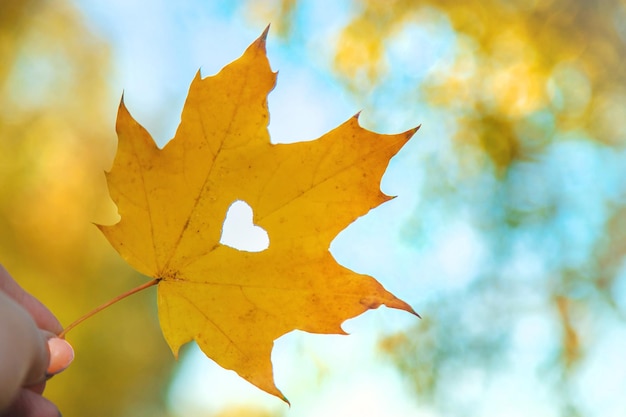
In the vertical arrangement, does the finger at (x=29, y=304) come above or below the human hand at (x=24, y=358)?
above

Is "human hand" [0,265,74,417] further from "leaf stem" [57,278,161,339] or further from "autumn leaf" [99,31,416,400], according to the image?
"autumn leaf" [99,31,416,400]

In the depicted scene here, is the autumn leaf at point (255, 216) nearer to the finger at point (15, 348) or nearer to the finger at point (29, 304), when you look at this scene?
the finger at point (29, 304)

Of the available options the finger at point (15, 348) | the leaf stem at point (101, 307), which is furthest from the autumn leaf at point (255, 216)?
the finger at point (15, 348)

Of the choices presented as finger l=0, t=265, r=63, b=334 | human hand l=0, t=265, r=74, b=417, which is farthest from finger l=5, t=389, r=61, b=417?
finger l=0, t=265, r=63, b=334

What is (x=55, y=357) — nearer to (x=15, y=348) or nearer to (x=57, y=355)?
(x=57, y=355)

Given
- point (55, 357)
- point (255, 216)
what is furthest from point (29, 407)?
point (255, 216)

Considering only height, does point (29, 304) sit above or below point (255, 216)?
below
